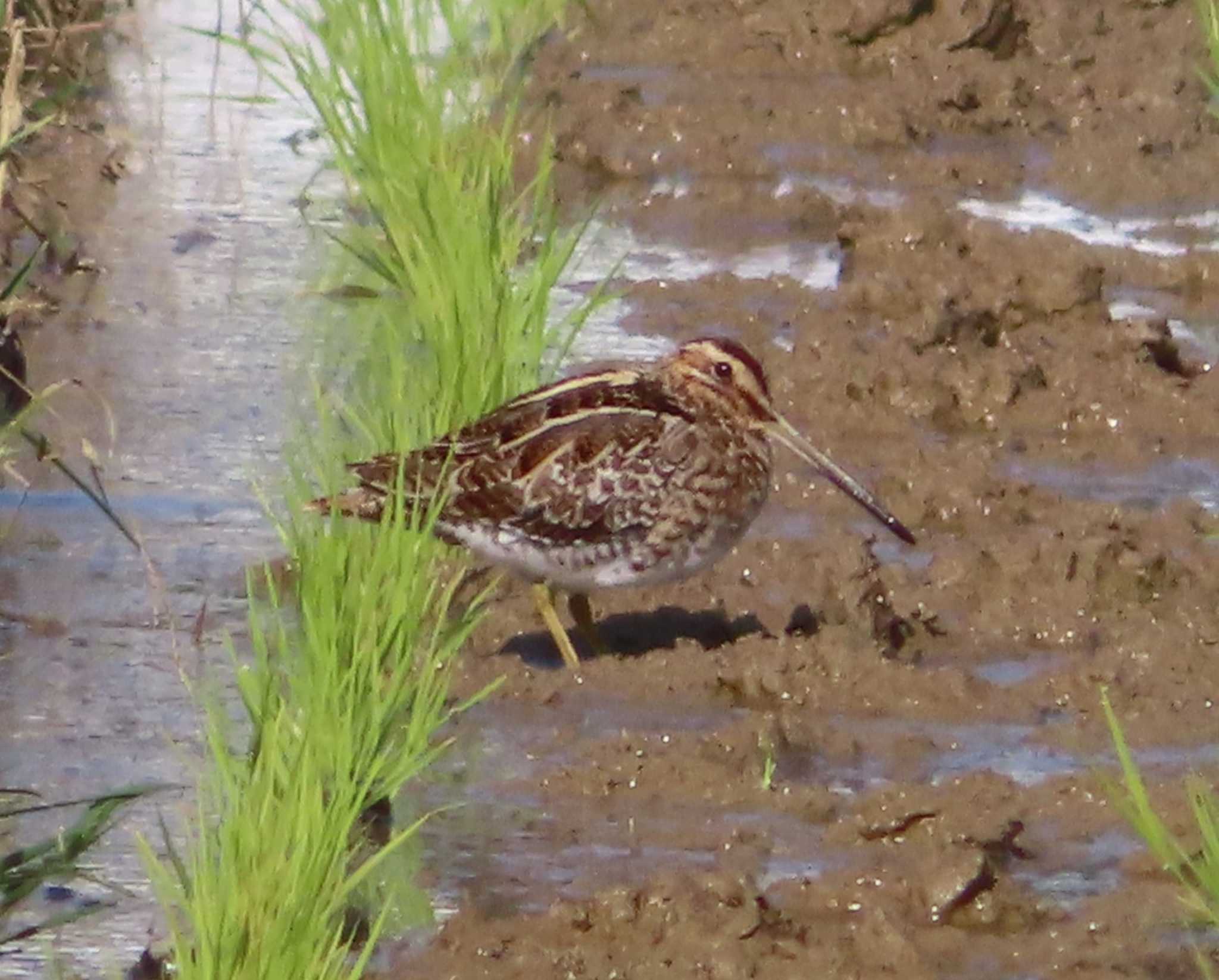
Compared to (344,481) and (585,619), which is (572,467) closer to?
(585,619)

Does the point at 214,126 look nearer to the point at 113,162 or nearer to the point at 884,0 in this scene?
the point at 113,162

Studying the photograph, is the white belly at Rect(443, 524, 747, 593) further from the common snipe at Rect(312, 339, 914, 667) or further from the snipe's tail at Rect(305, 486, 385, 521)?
the snipe's tail at Rect(305, 486, 385, 521)

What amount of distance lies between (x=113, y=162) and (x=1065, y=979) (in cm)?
522

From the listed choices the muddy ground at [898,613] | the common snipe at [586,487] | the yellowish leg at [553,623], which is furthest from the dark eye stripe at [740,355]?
the yellowish leg at [553,623]

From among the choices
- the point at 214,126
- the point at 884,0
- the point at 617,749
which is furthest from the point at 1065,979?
the point at 884,0

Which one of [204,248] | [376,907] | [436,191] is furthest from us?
[204,248]

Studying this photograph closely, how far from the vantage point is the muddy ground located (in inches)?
161

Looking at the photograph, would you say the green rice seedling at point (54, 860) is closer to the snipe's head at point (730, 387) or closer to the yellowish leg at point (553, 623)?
the yellowish leg at point (553, 623)

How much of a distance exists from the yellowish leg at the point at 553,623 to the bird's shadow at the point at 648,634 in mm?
35

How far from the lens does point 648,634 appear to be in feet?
18.5

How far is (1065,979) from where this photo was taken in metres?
3.90

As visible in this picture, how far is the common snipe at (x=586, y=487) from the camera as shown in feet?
17.3

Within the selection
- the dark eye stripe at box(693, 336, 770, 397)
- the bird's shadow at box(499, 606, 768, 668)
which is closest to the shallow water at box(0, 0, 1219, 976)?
the bird's shadow at box(499, 606, 768, 668)

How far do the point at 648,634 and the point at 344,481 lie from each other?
0.72m
